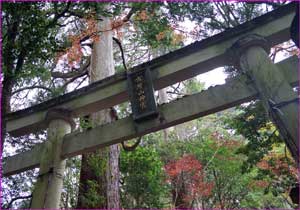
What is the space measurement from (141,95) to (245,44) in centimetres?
146

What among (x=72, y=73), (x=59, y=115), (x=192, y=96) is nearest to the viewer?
(x=192, y=96)

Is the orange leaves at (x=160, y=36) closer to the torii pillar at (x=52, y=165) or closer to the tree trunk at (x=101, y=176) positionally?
the tree trunk at (x=101, y=176)

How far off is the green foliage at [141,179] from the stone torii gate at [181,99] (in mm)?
3111

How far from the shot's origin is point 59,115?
4.48 metres

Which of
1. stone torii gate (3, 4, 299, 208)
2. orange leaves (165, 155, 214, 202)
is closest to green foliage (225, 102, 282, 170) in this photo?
stone torii gate (3, 4, 299, 208)

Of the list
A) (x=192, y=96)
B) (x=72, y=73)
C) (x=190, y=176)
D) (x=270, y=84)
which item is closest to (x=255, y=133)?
(x=192, y=96)

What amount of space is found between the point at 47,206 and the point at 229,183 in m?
6.20

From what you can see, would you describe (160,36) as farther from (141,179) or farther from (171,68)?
(141,179)

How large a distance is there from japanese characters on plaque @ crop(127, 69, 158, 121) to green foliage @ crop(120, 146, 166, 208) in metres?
3.53

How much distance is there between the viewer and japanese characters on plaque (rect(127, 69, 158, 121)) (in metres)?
3.91

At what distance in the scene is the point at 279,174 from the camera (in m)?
6.47

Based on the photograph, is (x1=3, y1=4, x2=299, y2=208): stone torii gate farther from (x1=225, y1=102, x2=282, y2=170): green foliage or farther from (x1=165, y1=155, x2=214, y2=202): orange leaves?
(x1=165, y1=155, x2=214, y2=202): orange leaves

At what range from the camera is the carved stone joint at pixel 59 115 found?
4492mm

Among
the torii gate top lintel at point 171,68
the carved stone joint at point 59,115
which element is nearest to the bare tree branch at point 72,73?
the torii gate top lintel at point 171,68
